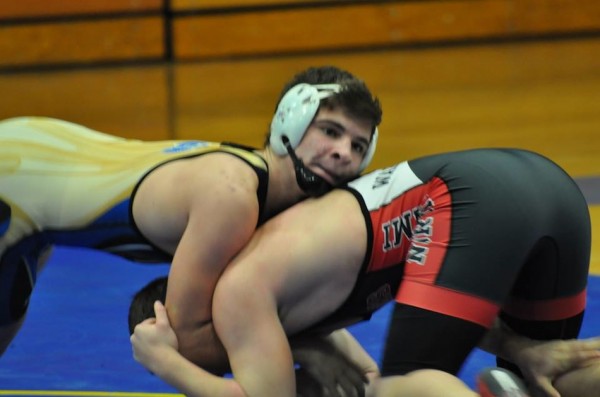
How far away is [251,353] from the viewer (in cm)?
221

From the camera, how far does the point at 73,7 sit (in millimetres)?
8422

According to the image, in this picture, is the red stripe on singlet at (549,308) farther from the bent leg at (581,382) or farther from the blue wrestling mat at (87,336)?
the blue wrestling mat at (87,336)

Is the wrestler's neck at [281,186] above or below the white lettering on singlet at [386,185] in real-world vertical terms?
below

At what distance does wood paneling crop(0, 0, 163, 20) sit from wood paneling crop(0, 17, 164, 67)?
80 mm

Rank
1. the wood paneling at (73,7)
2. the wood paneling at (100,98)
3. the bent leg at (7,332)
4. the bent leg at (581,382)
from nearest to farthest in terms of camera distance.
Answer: the bent leg at (581,382)
the bent leg at (7,332)
the wood paneling at (100,98)
the wood paneling at (73,7)

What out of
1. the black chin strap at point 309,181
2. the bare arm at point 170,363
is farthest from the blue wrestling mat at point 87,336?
the black chin strap at point 309,181

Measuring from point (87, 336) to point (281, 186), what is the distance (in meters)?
1.18

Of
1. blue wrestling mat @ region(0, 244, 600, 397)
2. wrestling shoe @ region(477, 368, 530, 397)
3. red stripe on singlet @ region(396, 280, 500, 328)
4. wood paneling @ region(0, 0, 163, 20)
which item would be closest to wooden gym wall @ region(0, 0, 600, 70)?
wood paneling @ region(0, 0, 163, 20)

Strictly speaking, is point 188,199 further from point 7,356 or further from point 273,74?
point 273,74

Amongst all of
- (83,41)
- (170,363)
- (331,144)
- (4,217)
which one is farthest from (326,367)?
(83,41)

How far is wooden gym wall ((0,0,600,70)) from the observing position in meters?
8.41

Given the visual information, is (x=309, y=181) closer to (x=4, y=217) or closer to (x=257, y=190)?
(x=257, y=190)

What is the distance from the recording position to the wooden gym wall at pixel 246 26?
8406 millimetres

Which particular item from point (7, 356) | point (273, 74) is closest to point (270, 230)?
point (7, 356)
